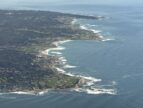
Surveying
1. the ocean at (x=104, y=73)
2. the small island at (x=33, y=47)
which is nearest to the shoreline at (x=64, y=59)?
the small island at (x=33, y=47)

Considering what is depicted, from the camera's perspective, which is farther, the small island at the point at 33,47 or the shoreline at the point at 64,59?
the small island at the point at 33,47

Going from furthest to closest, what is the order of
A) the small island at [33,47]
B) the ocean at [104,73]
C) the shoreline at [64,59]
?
1. the small island at [33,47]
2. the shoreline at [64,59]
3. the ocean at [104,73]

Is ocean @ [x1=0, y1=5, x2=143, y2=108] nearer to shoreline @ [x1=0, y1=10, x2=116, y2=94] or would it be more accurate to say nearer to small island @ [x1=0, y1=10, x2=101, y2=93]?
shoreline @ [x1=0, y1=10, x2=116, y2=94]

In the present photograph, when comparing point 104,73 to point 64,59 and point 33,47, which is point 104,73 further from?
point 33,47

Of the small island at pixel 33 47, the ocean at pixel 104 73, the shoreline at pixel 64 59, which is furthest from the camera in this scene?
the small island at pixel 33 47

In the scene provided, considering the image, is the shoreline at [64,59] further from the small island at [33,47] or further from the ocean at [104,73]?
the ocean at [104,73]

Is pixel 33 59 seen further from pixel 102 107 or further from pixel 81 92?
pixel 102 107

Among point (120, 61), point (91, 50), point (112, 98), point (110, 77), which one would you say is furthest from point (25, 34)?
point (112, 98)
